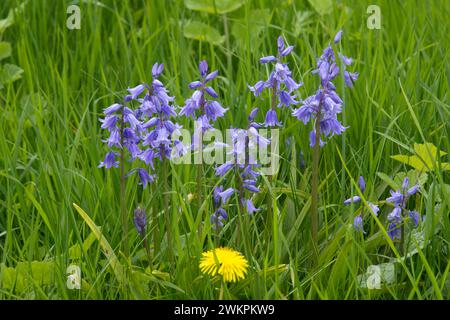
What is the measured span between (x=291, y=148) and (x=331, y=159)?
0.15 m

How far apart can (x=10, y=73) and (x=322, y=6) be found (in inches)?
61.9

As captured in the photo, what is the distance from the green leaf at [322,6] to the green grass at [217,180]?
64 mm

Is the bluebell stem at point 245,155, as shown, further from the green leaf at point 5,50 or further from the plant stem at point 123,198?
the green leaf at point 5,50

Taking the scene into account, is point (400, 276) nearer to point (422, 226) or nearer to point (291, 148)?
point (422, 226)

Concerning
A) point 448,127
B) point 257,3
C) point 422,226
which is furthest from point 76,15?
point 422,226

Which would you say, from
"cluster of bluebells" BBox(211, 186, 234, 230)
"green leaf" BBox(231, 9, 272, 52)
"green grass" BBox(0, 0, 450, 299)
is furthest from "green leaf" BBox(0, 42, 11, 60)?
"cluster of bluebells" BBox(211, 186, 234, 230)

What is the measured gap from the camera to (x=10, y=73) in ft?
13.3

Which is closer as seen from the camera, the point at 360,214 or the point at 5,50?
the point at 360,214

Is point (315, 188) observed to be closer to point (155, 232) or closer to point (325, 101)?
point (325, 101)

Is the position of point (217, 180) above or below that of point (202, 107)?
below

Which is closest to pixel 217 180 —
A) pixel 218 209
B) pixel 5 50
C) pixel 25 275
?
pixel 218 209

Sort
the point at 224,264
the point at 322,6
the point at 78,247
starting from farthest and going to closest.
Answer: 1. the point at 322,6
2. the point at 78,247
3. the point at 224,264

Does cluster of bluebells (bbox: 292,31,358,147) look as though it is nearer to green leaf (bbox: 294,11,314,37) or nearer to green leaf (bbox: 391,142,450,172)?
green leaf (bbox: 391,142,450,172)

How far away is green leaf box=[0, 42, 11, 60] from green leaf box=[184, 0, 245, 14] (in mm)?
908
